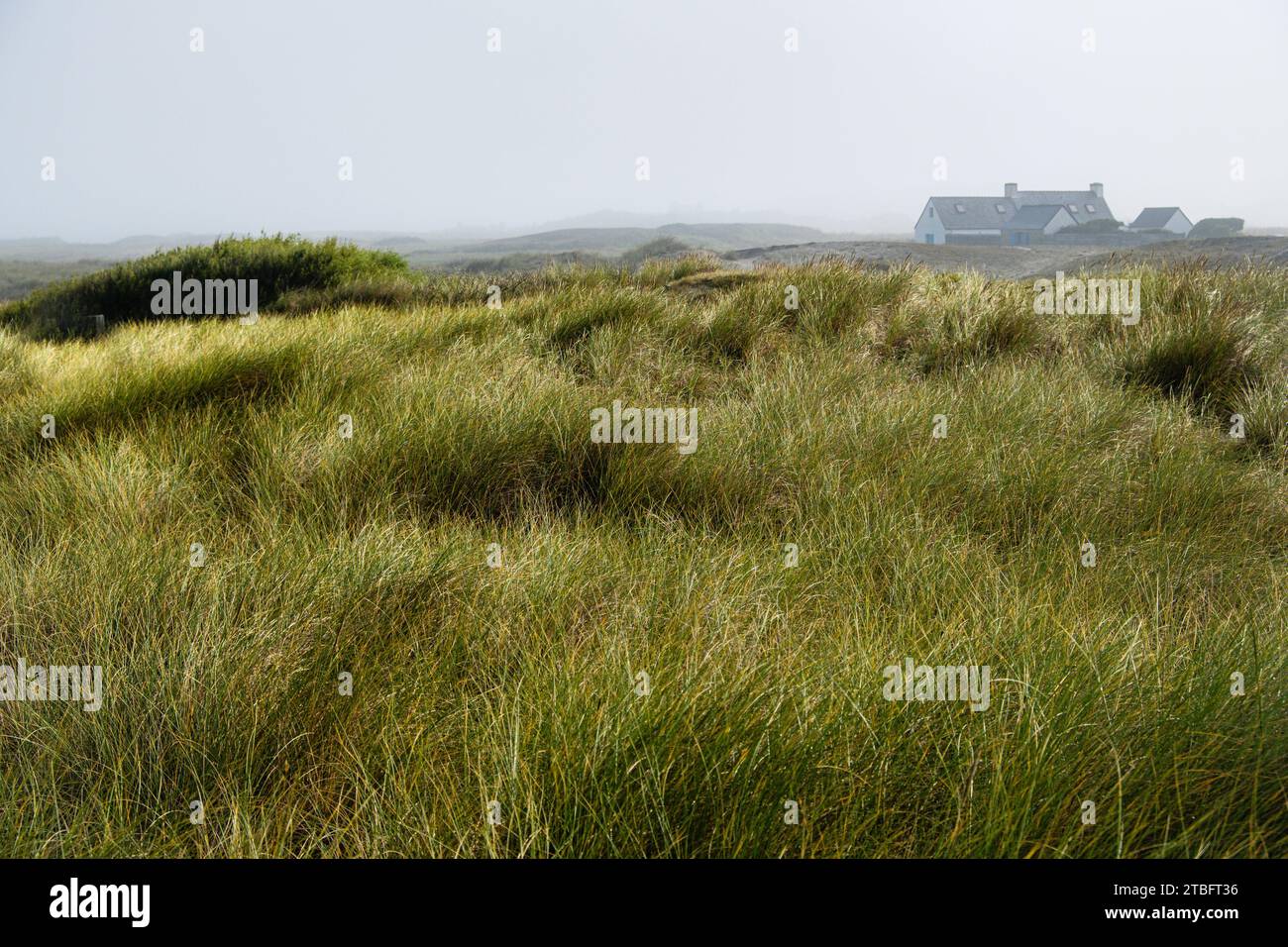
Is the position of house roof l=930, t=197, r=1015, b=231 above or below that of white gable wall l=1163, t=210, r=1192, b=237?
above

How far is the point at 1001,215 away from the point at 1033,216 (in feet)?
7.21

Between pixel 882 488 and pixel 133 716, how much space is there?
237 cm

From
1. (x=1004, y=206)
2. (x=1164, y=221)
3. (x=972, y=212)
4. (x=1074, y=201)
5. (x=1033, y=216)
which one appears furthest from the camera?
(x=1074, y=201)

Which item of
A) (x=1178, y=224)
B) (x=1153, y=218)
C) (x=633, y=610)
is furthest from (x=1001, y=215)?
(x=633, y=610)

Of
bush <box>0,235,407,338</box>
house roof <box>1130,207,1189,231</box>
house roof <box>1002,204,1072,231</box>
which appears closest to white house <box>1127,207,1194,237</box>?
house roof <box>1130,207,1189,231</box>

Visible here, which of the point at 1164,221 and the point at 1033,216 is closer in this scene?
the point at 1164,221

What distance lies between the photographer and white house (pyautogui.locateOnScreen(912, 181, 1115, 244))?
49416mm

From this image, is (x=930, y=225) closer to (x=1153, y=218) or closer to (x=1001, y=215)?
(x=1001, y=215)

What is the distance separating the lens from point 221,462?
3311 millimetres

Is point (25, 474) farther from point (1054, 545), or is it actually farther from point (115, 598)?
point (1054, 545)

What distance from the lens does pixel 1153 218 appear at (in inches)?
1930

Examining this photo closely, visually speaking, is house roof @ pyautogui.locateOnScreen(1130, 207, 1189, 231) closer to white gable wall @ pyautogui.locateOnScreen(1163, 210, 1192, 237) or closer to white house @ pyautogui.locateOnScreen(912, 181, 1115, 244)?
white gable wall @ pyautogui.locateOnScreen(1163, 210, 1192, 237)
